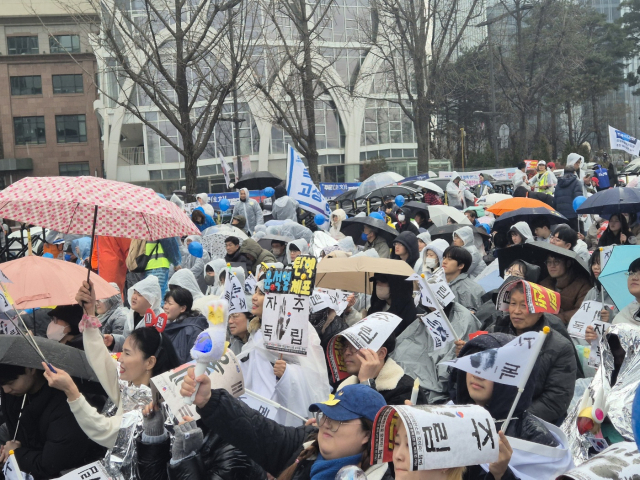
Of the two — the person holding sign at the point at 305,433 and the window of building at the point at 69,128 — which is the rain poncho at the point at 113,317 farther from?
the window of building at the point at 69,128

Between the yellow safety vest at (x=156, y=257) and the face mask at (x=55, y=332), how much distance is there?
A: 12.8ft

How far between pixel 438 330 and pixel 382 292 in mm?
1379

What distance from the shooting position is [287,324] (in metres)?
5.27

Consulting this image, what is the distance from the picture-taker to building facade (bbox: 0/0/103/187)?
56594 mm

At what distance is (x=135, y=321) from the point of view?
7.18 m

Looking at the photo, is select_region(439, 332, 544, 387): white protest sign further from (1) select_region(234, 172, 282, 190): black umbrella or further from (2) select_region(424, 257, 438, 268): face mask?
(1) select_region(234, 172, 282, 190): black umbrella

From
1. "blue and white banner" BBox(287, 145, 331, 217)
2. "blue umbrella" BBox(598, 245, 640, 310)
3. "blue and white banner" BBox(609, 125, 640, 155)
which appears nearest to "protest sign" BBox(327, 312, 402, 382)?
"blue umbrella" BBox(598, 245, 640, 310)

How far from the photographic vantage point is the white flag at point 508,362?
12.2 feet

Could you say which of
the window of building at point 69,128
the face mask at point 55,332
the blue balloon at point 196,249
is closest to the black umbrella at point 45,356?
the face mask at point 55,332

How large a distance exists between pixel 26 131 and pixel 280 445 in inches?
2266

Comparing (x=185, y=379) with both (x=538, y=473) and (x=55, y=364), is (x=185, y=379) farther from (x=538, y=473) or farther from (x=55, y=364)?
(x=538, y=473)

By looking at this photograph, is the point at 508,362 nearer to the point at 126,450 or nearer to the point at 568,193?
the point at 126,450

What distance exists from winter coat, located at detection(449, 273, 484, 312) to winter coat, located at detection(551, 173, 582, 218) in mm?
7156

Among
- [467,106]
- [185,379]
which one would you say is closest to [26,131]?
[467,106]
